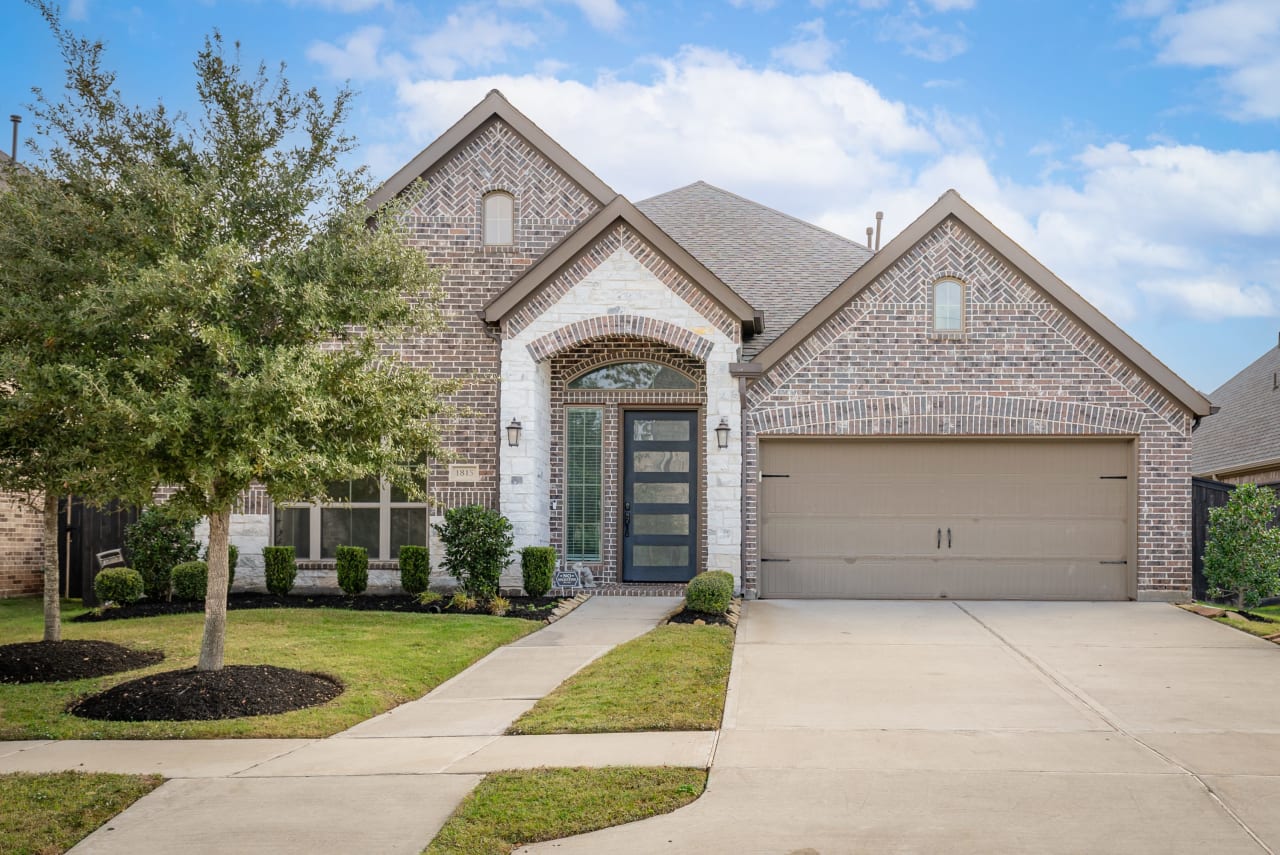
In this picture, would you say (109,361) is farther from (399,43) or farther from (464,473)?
(399,43)

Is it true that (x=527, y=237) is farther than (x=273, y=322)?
Yes

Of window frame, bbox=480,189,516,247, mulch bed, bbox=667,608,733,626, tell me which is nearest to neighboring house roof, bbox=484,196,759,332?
window frame, bbox=480,189,516,247

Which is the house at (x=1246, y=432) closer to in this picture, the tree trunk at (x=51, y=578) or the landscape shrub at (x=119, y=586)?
the landscape shrub at (x=119, y=586)

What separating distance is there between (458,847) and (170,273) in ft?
15.5

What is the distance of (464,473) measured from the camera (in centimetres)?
1529

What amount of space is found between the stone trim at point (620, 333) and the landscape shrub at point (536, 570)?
2575 millimetres

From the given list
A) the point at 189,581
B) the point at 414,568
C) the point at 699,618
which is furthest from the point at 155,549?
the point at 699,618

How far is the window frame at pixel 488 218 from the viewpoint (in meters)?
15.7

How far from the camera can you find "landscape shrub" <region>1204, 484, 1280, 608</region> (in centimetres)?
1369

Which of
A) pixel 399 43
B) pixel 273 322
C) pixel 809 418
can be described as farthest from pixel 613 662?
pixel 399 43

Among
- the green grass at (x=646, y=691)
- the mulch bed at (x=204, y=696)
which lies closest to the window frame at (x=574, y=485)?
the green grass at (x=646, y=691)

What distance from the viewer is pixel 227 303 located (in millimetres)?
8352

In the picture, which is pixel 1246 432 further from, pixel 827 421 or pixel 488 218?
pixel 488 218

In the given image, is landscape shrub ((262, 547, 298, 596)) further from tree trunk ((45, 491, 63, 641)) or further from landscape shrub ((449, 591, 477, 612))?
tree trunk ((45, 491, 63, 641))
